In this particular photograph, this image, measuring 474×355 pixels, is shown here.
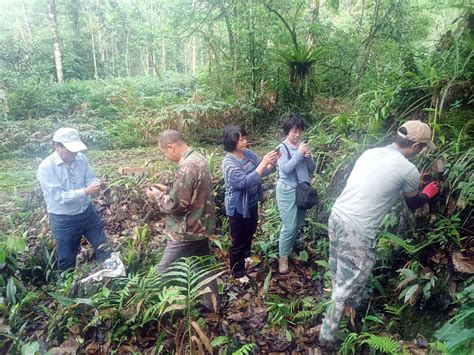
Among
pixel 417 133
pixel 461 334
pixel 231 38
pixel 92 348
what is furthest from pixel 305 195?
pixel 231 38

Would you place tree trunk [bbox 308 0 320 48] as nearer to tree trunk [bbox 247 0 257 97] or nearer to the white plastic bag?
tree trunk [bbox 247 0 257 97]

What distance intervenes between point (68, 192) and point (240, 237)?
199 centimetres

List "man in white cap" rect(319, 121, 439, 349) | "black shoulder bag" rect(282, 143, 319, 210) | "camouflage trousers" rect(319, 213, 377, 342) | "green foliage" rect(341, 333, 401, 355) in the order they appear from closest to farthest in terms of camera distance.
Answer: "green foliage" rect(341, 333, 401, 355), "man in white cap" rect(319, 121, 439, 349), "camouflage trousers" rect(319, 213, 377, 342), "black shoulder bag" rect(282, 143, 319, 210)

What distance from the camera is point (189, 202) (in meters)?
3.39

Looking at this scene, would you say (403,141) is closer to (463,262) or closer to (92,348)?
(463,262)

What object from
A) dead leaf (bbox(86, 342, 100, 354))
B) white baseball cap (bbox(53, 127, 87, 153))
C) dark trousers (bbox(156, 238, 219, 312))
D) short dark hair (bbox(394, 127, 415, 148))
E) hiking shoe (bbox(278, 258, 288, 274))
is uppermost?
short dark hair (bbox(394, 127, 415, 148))

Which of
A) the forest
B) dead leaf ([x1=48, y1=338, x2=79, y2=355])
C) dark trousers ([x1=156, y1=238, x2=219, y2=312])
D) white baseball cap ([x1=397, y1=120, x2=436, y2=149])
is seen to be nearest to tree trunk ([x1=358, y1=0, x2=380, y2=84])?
the forest

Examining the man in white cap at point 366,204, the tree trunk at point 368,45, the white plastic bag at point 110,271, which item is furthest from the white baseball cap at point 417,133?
the tree trunk at point 368,45

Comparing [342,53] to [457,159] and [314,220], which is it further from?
[457,159]

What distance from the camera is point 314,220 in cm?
483

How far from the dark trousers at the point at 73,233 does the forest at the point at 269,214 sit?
190 millimetres

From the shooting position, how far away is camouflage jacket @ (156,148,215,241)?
332cm

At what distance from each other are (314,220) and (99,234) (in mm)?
2806

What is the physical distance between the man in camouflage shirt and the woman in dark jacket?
388 mm
